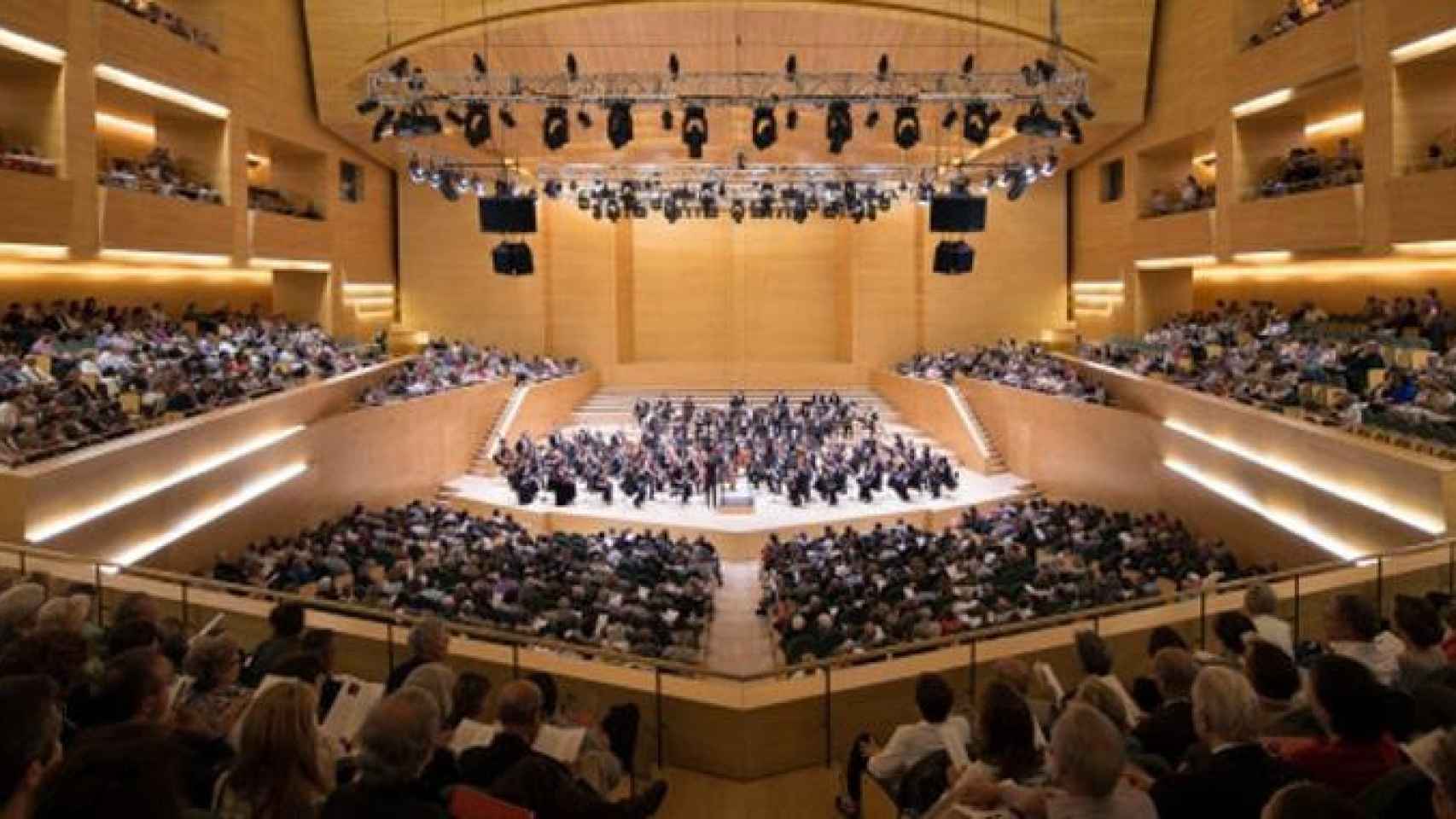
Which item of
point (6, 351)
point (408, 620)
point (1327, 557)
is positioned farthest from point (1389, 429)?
point (6, 351)

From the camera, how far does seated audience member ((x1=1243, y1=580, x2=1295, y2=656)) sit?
4.88 metres

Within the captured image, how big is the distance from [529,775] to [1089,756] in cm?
145

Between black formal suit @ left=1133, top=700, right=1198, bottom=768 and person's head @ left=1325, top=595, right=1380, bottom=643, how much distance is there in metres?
0.97

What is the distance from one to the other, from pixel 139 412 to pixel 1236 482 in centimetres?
1230

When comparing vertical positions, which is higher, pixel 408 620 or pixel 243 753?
pixel 243 753

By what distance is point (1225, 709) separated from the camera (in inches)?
126

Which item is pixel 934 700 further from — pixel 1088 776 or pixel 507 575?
pixel 507 575

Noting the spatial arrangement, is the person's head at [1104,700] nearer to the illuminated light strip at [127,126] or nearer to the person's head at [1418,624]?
the person's head at [1418,624]

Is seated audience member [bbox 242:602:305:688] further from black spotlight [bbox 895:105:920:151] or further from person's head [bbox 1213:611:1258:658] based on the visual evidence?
black spotlight [bbox 895:105:920:151]

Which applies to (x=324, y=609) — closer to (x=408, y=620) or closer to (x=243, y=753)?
(x=408, y=620)

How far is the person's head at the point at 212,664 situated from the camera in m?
3.78

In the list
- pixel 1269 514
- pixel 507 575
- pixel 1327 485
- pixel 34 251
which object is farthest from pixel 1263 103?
pixel 34 251

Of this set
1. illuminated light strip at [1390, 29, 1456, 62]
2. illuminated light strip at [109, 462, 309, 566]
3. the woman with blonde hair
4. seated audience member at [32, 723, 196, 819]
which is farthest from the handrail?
illuminated light strip at [1390, 29, 1456, 62]

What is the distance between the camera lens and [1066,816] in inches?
103
